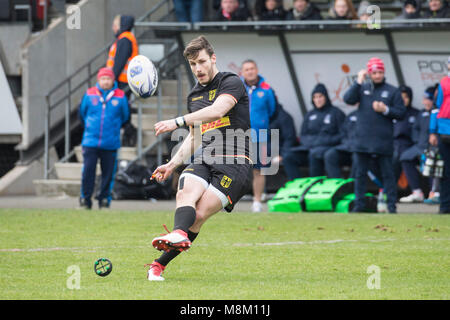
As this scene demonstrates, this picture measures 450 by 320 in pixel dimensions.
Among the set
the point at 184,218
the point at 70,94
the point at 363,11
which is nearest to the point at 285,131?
the point at 363,11

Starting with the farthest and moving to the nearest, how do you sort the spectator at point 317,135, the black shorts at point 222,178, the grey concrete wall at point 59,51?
1. the grey concrete wall at point 59,51
2. the spectator at point 317,135
3. the black shorts at point 222,178

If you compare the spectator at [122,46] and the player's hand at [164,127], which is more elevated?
the spectator at [122,46]

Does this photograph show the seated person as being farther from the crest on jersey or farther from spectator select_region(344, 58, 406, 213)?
the crest on jersey

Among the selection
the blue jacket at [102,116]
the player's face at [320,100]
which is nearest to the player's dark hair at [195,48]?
the blue jacket at [102,116]

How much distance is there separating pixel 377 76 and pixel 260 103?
220cm

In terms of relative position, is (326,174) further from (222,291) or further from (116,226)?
(222,291)

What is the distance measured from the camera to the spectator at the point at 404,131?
17719 millimetres

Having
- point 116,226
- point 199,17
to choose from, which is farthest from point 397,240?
point 199,17

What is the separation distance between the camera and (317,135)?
57.8ft

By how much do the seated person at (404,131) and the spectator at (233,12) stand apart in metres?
3.87

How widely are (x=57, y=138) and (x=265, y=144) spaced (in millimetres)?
6848

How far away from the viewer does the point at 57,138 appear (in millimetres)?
22156

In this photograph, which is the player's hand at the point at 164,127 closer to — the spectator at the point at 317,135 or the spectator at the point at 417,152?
the spectator at the point at 317,135

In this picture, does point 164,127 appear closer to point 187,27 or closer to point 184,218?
point 184,218
